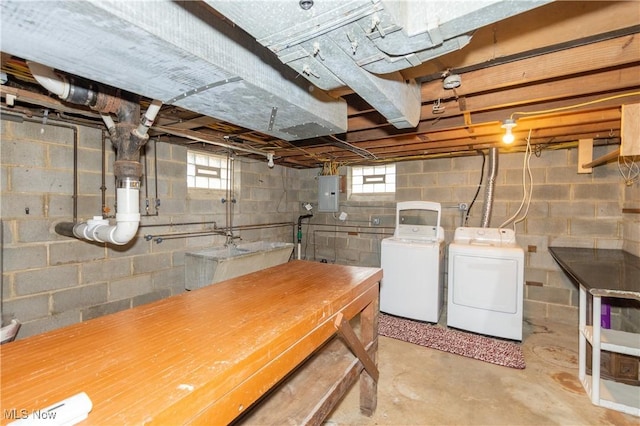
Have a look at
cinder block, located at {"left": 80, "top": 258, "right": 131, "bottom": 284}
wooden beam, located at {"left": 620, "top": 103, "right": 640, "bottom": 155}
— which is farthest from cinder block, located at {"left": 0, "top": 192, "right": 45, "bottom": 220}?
wooden beam, located at {"left": 620, "top": 103, "right": 640, "bottom": 155}

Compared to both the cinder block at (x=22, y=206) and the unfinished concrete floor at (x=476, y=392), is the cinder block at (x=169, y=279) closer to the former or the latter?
the cinder block at (x=22, y=206)

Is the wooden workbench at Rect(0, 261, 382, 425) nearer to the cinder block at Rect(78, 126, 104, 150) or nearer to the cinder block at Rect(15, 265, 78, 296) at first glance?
the cinder block at Rect(15, 265, 78, 296)

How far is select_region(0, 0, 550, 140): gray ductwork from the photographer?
31.5 inches

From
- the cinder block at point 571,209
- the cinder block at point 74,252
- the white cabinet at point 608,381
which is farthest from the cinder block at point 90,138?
the cinder block at point 571,209

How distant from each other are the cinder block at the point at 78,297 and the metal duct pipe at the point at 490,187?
416cm

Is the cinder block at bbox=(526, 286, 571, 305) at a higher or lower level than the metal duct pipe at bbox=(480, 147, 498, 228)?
lower

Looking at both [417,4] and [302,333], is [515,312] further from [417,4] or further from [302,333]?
[417,4]

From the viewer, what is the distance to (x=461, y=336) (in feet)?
9.96

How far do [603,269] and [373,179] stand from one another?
9.38 ft

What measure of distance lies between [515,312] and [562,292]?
3.37ft

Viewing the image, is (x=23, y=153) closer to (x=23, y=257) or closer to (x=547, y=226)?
A: (x=23, y=257)

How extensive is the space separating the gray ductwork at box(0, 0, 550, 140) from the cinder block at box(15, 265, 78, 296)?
1.92 meters

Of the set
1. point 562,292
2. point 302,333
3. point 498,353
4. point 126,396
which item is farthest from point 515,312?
point 126,396

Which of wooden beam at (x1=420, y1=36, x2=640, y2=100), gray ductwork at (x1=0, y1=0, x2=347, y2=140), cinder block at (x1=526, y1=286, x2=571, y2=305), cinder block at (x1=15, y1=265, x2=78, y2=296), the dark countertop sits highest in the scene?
wooden beam at (x1=420, y1=36, x2=640, y2=100)
